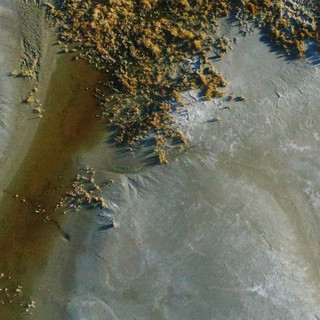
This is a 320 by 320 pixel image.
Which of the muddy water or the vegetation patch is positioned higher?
the vegetation patch

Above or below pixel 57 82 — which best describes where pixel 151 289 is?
below

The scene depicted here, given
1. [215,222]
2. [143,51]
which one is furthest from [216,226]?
[143,51]

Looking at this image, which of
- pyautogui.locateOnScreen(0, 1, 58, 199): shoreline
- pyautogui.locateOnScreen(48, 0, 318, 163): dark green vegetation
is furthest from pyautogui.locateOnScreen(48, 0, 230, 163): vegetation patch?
pyautogui.locateOnScreen(0, 1, 58, 199): shoreline

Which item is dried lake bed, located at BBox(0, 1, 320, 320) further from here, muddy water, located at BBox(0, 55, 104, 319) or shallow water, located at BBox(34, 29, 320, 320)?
muddy water, located at BBox(0, 55, 104, 319)

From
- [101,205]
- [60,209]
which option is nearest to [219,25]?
[101,205]

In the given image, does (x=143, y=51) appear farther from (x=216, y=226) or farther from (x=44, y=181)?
(x=216, y=226)

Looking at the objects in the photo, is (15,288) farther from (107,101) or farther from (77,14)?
(77,14)
